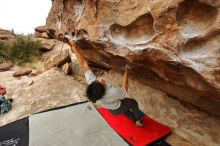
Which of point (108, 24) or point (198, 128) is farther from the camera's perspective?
point (198, 128)

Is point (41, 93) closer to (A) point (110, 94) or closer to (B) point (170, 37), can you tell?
(A) point (110, 94)

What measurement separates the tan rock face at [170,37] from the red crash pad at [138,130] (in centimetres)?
65

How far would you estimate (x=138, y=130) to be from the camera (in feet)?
10.1

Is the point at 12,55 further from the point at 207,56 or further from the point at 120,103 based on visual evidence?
the point at 207,56

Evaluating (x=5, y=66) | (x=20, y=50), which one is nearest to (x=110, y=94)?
(x=5, y=66)

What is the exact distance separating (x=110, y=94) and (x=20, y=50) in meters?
8.75

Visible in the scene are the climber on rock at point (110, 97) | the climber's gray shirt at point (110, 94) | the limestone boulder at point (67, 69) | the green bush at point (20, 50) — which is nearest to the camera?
the climber on rock at point (110, 97)

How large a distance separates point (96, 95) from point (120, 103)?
25.6 inches

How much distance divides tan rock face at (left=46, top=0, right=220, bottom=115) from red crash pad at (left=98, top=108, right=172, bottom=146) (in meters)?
0.65

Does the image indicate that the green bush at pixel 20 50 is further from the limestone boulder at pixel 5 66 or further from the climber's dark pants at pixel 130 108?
the climber's dark pants at pixel 130 108

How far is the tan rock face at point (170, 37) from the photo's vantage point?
5.64 ft

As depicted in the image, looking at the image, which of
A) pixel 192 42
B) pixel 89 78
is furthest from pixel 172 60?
pixel 89 78

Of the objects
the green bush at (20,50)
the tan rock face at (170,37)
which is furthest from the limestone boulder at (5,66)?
the tan rock face at (170,37)

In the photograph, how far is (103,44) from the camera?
2.70 meters
